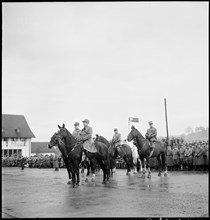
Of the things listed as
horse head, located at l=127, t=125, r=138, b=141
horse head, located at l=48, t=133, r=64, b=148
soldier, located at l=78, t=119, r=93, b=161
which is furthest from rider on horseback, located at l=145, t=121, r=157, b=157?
horse head, located at l=48, t=133, r=64, b=148

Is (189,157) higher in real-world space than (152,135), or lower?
lower

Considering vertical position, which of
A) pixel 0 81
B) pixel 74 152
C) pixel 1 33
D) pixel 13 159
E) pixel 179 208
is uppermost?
pixel 1 33

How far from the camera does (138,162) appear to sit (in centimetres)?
1761

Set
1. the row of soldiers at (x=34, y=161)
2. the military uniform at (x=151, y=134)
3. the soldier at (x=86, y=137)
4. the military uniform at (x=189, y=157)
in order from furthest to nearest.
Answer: the row of soldiers at (x=34, y=161)
the military uniform at (x=189, y=157)
the military uniform at (x=151, y=134)
the soldier at (x=86, y=137)

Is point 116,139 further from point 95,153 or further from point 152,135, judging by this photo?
point 95,153

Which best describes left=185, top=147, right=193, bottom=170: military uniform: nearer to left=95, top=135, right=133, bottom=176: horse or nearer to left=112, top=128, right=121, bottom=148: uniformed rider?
left=95, top=135, right=133, bottom=176: horse

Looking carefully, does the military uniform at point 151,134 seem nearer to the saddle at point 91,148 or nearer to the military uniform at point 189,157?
the military uniform at point 189,157

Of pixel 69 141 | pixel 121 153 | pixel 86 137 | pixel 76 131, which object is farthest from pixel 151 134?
pixel 69 141

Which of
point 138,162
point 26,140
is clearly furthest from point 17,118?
point 138,162

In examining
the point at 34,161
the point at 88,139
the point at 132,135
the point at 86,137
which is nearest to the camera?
the point at 86,137

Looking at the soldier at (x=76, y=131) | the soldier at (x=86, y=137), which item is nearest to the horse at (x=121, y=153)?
the soldier at (x=76, y=131)

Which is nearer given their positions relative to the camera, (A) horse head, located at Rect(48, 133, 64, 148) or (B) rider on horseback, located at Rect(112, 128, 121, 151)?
(A) horse head, located at Rect(48, 133, 64, 148)

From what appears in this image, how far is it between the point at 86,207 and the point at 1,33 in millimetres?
3804

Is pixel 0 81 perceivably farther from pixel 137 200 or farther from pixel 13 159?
pixel 13 159
